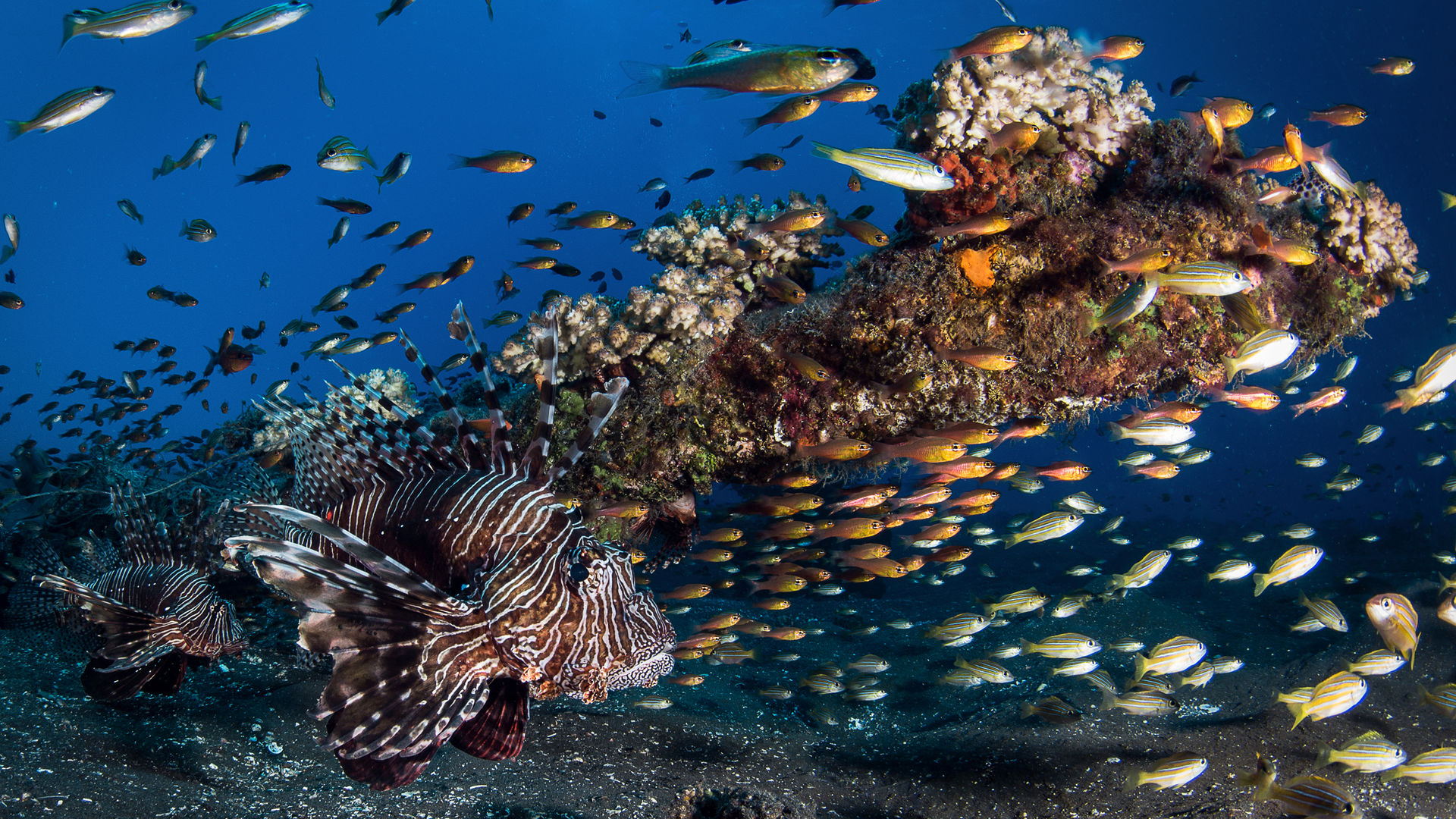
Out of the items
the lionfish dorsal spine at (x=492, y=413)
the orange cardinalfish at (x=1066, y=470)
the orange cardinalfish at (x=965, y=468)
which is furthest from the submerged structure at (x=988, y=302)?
the lionfish dorsal spine at (x=492, y=413)

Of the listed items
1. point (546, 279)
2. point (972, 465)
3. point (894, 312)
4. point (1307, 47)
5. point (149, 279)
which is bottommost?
point (546, 279)

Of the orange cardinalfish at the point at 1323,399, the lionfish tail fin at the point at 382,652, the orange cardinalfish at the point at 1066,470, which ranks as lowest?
the orange cardinalfish at the point at 1066,470

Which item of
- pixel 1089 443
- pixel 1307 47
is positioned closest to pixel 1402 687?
pixel 1307 47

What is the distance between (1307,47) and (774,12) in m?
37.0

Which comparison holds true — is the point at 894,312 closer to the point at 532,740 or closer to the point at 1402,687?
the point at 532,740

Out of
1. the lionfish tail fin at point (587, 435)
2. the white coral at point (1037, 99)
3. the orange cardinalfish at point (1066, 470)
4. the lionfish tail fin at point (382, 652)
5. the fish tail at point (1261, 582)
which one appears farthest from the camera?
the orange cardinalfish at point (1066, 470)

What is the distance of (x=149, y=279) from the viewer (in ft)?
323

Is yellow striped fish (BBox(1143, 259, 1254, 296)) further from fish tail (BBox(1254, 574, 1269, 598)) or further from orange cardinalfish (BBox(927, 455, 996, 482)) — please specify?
fish tail (BBox(1254, 574, 1269, 598))

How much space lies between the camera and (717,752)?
5680mm

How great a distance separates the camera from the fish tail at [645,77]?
3.95 m

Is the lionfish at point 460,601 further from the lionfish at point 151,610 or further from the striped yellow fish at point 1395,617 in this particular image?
the striped yellow fish at point 1395,617

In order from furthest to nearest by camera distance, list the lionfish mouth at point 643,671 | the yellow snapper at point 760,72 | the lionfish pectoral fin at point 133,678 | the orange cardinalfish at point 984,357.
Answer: the orange cardinalfish at point 984,357 < the yellow snapper at point 760,72 < the lionfish pectoral fin at point 133,678 < the lionfish mouth at point 643,671

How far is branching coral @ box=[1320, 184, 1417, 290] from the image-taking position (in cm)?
591

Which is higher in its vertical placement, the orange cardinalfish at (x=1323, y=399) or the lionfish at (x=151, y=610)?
the lionfish at (x=151, y=610)
